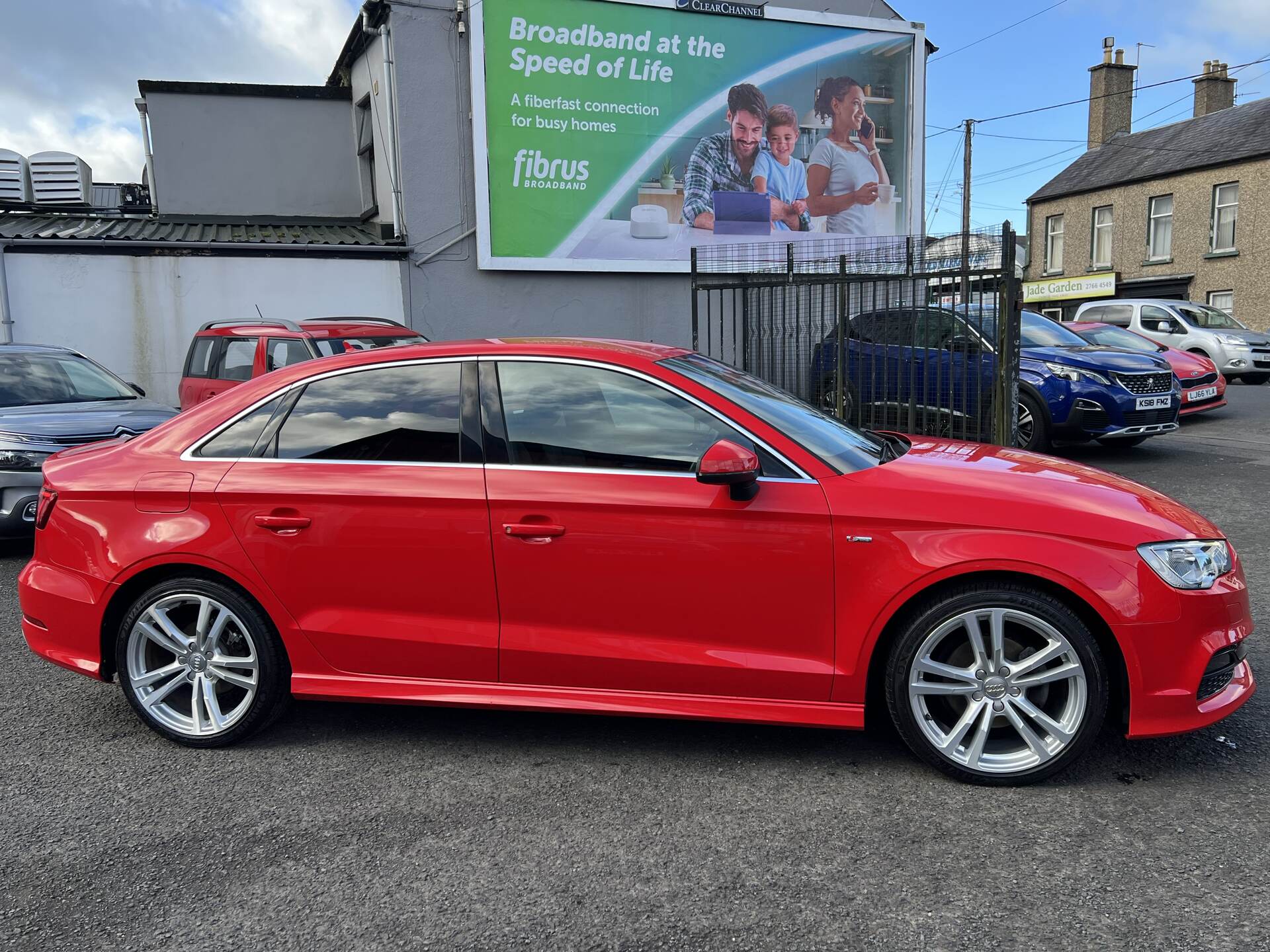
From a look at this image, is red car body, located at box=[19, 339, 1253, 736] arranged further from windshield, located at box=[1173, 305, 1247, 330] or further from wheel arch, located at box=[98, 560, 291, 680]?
windshield, located at box=[1173, 305, 1247, 330]

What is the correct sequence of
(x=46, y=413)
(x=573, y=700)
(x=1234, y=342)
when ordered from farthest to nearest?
(x=1234, y=342) < (x=46, y=413) < (x=573, y=700)

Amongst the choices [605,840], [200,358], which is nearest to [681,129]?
[200,358]

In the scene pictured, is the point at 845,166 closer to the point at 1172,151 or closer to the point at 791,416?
the point at 791,416

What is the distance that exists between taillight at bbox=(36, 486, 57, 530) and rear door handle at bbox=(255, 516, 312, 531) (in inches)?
39.4

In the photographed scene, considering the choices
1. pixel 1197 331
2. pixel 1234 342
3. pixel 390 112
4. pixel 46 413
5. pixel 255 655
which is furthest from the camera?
pixel 1197 331

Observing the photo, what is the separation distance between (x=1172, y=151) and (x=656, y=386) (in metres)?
34.5

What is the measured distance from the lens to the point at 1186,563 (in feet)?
10.9

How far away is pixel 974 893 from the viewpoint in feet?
9.06

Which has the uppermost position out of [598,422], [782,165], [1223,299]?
[782,165]

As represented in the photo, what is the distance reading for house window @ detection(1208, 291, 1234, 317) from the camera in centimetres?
2992

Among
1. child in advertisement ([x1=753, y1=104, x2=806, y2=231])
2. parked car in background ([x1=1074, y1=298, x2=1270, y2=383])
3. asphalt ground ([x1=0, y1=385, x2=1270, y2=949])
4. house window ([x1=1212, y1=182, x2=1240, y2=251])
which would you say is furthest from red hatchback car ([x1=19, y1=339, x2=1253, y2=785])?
house window ([x1=1212, y1=182, x2=1240, y2=251])

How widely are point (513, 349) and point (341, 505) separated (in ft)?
2.86

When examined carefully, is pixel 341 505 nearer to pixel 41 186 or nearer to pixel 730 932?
pixel 730 932

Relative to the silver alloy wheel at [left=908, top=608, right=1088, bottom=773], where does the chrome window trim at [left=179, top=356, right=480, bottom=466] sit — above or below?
above
